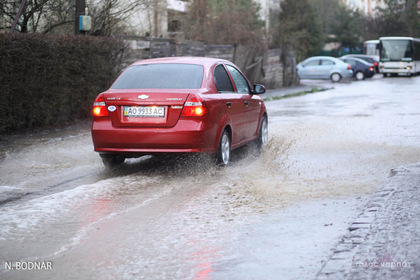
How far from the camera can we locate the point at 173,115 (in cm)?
902

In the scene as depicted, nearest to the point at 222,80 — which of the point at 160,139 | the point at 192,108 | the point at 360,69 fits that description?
the point at 192,108

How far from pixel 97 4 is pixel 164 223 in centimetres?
1480

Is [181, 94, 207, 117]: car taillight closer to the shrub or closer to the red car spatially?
the red car

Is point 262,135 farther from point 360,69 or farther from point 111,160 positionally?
point 360,69

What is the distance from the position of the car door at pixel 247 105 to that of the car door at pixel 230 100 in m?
0.18

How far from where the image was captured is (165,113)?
29.6 ft

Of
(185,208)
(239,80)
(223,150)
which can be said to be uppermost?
(239,80)

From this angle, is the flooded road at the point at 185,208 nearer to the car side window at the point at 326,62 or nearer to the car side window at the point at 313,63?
the car side window at the point at 326,62

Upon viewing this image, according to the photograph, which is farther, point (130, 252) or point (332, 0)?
point (332, 0)

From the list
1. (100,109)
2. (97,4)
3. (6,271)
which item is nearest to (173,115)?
(100,109)

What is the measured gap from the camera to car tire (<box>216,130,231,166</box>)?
9.55 meters

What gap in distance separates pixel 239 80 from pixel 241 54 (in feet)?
64.0

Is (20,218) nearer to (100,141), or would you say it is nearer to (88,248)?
(88,248)

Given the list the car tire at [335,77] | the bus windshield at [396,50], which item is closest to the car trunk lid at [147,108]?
the car tire at [335,77]
